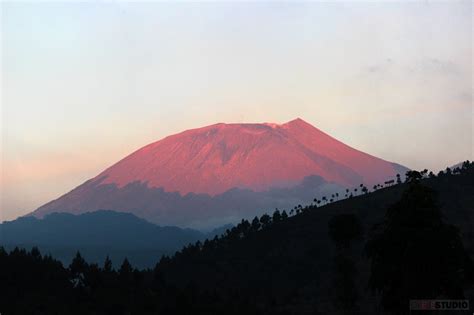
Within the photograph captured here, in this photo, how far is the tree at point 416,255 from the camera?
37.4 meters

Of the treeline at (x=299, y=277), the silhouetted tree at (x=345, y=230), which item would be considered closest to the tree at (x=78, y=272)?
the treeline at (x=299, y=277)

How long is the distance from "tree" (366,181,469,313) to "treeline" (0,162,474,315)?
0.15 feet

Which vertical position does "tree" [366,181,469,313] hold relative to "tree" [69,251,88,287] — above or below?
below

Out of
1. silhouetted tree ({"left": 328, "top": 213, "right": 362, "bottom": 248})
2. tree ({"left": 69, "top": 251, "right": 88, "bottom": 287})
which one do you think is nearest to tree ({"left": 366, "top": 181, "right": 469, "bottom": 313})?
silhouetted tree ({"left": 328, "top": 213, "right": 362, "bottom": 248})

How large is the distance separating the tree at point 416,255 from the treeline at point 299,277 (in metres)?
0.05

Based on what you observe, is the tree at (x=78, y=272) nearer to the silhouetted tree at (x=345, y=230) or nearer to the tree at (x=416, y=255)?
the silhouetted tree at (x=345, y=230)

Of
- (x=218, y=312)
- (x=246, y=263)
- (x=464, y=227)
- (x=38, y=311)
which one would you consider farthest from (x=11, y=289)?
(x=464, y=227)

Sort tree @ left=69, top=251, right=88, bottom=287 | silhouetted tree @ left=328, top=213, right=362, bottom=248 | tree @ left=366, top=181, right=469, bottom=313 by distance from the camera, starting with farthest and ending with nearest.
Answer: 1. tree @ left=69, top=251, right=88, bottom=287
2. silhouetted tree @ left=328, top=213, right=362, bottom=248
3. tree @ left=366, top=181, right=469, bottom=313

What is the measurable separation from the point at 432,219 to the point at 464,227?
154719 millimetres

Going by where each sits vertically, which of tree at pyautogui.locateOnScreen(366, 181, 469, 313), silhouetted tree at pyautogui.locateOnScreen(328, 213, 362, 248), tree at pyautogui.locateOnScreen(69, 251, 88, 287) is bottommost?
tree at pyautogui.locateOnScreen(366, 181, 469, 313)

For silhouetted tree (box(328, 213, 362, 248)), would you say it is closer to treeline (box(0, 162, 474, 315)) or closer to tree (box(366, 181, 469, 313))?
treeline (box(0, 162, 474, 315))

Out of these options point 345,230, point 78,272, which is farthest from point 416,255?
point 78,272

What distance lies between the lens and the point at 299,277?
178 metres

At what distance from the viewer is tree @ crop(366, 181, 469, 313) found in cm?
3744
